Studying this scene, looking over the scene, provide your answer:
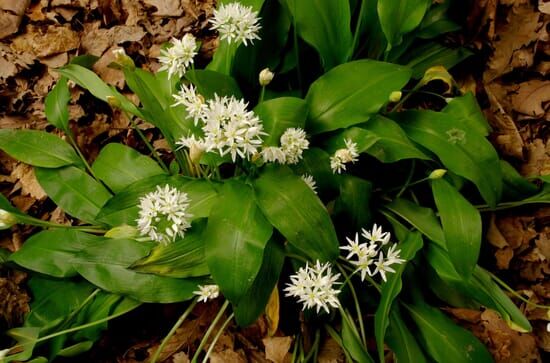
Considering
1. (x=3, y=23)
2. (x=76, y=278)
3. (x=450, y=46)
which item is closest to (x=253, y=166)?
(x=76, y=278)

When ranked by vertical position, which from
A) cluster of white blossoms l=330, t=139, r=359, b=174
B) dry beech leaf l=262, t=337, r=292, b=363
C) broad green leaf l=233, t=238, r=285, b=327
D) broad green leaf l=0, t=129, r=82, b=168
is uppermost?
cluster of white blossoms l=330, t=139, r=359, b=174

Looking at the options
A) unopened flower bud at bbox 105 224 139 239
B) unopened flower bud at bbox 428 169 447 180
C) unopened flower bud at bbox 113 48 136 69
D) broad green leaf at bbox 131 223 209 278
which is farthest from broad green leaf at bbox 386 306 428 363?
unopened flower bud at bbox 113 48 136 69

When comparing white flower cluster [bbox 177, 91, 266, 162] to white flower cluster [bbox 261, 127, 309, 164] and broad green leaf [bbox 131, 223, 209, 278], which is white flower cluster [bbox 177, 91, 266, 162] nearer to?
white flower cluster [bbox 261, 127, 309, 164]

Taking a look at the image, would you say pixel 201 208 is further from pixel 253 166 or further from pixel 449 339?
pixel 449 339

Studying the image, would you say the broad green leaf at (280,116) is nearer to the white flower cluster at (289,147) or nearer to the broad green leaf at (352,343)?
the white flower cluster at (289,147)

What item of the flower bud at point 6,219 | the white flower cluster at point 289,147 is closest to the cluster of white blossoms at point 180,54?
the white flower cluster at point 289,147

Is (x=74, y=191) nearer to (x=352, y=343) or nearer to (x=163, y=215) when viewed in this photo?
(x=163, y=215)
